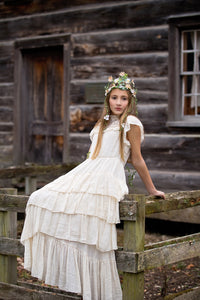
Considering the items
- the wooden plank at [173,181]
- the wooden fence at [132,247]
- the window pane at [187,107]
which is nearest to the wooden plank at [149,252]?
the wooden fence at [132,247]

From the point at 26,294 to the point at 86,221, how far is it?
3.21ft

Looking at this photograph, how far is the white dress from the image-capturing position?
3135 millimetres

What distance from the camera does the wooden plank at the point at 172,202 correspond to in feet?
11.0

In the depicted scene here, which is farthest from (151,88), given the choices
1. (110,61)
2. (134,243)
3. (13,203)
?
(134,243)

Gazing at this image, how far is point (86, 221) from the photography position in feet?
10.3

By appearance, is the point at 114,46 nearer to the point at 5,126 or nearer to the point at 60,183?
the point at 5,126

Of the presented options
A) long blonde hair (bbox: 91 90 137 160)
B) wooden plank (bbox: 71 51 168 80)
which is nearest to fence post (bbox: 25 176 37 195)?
wooden plank (bbox: 71 51 168 80)

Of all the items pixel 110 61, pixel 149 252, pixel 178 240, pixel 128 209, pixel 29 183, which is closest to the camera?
pixel 128 209

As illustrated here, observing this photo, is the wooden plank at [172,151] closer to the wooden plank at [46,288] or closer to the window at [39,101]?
the window at [39,101]

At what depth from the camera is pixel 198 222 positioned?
6.19m

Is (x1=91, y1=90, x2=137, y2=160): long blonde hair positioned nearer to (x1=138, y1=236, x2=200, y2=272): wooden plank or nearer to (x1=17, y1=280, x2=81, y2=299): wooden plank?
(x1=138, y1=236, x2=200, y2=272): wooden plank

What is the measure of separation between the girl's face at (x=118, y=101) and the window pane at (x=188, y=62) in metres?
3.24

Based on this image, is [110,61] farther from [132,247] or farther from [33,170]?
[132,247]

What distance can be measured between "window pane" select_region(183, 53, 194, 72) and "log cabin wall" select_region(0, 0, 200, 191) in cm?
28
